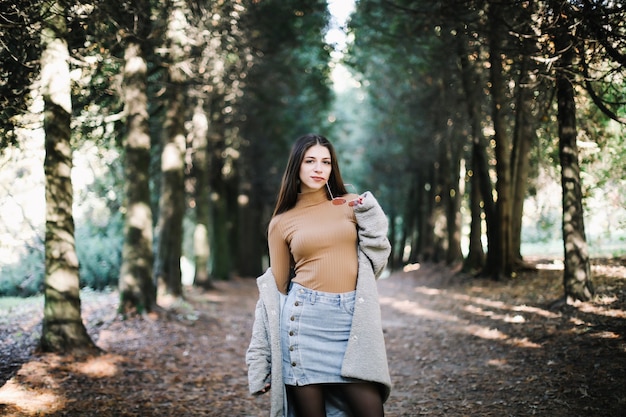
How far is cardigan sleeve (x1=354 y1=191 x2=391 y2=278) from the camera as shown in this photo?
354cm

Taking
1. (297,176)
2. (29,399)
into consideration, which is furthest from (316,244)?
(29,399)

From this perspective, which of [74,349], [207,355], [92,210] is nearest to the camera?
[74,349]

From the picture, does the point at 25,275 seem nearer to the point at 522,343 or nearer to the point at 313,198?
the point at 313,198

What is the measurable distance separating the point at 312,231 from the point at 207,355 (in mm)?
6369

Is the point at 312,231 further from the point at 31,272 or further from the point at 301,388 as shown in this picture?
the point at 31,272

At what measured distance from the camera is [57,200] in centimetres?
718

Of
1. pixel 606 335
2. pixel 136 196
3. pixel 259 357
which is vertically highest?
pixel 136 196

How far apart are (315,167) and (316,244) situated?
530 mm

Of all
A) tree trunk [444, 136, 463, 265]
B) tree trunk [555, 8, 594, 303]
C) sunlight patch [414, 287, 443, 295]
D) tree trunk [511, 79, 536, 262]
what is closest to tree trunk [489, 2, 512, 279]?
tree trunk [511, 79, 536, 262]

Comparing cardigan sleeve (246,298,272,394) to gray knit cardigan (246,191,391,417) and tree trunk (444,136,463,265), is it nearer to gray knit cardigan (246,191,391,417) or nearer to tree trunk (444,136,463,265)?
gray knit cardigan (246,191,391,417)

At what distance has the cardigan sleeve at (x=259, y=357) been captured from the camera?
3438mm

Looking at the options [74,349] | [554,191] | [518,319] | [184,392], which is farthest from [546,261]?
[74,349]

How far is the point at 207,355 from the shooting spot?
927 cm

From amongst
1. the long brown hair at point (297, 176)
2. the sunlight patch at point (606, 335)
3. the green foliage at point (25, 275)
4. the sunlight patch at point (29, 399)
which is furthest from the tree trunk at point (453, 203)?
the long brown hair at point (297, 176)
